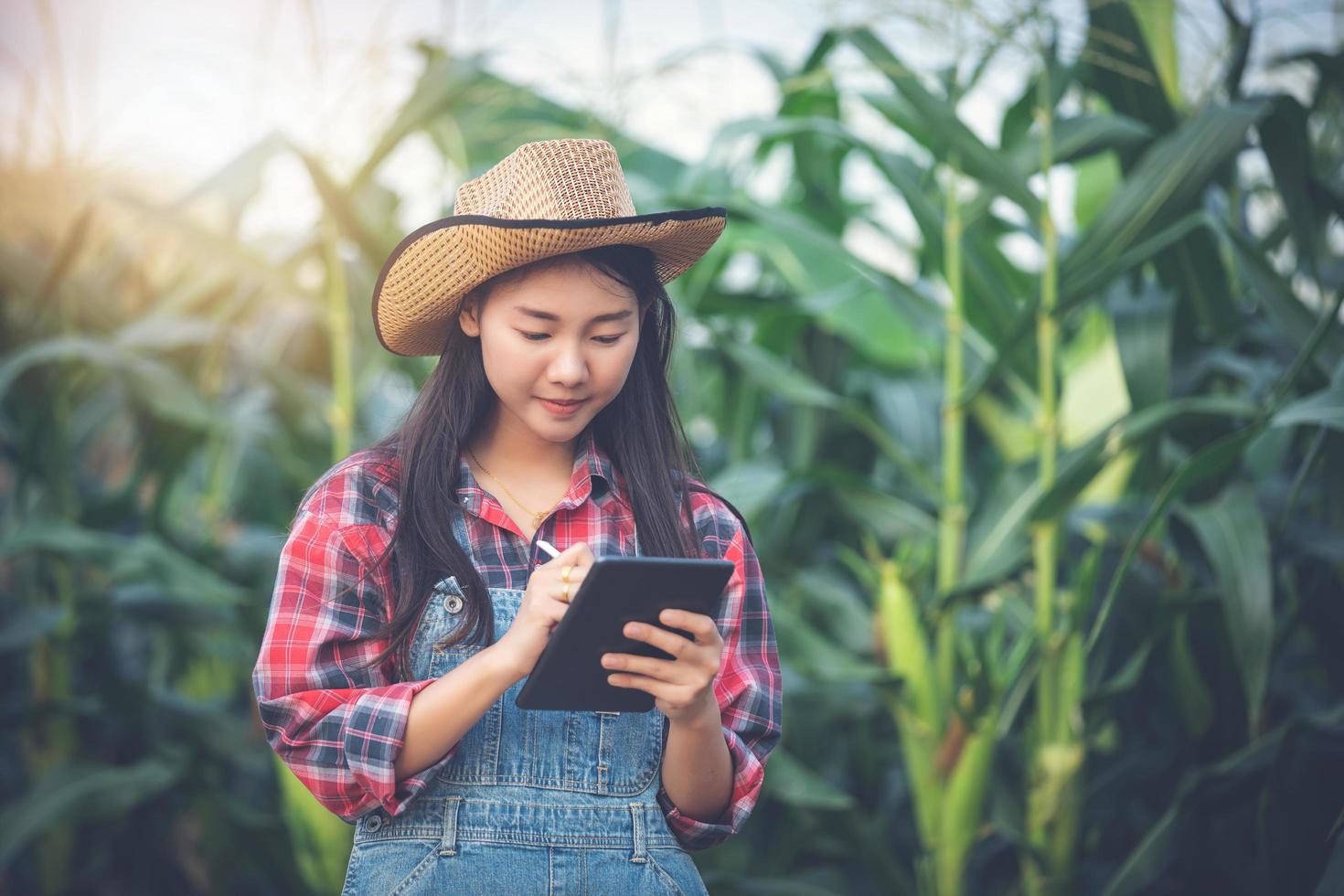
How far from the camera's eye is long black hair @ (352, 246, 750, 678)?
861 mm

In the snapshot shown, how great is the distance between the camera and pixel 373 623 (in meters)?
0.86

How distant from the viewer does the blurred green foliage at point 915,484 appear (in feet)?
4.94

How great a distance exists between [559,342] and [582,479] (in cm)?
14

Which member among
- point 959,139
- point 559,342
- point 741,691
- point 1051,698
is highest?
point 959,139

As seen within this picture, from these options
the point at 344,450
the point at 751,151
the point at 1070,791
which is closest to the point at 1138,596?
the point at 1070,791

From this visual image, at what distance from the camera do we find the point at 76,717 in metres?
2.08

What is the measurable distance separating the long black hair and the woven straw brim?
20 millimetres

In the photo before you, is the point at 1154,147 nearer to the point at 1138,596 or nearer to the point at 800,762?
the point at 1138,596

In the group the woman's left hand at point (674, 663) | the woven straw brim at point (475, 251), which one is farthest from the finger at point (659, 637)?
the woven straw brim at point (475, 251)

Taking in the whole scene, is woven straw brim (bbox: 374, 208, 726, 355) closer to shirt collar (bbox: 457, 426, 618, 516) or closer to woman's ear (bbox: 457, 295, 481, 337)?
woman's ear (bbox: 457, 295, 481, 337)

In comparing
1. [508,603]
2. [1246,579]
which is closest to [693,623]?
[508,603]

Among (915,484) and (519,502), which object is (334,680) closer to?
(519,502)

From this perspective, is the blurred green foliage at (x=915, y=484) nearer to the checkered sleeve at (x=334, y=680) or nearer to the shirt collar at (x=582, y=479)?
the shirt collar at (x=582, y=479)

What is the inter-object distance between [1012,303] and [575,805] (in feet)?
3.58
